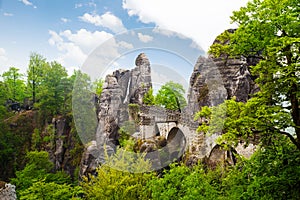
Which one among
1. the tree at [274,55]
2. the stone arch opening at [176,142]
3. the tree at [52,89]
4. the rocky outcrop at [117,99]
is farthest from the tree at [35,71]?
the tree at [274,55]

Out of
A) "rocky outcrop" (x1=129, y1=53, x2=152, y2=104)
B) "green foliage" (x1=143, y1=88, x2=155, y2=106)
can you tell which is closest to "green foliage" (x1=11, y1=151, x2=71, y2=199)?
"rocky outcrop" (x1=129, y1=53, x2=152, y2=104)

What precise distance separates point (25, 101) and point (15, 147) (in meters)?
5.56

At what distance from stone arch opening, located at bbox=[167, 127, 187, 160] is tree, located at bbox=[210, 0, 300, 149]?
1214cm

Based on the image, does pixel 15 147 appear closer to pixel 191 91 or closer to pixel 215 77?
pixel 191 91

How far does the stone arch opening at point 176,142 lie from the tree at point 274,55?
39.8 feet

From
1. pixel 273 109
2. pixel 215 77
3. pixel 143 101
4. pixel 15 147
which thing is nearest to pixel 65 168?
pixel 15 147

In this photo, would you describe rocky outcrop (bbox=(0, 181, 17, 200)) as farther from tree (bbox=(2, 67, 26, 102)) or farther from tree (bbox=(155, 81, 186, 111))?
tree (bbox=(2, 67, 26, 102))

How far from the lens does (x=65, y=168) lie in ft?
70.7

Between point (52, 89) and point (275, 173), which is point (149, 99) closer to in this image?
point (52, 89)

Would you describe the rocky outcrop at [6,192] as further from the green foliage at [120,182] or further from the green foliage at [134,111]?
the green foliage at [134,111]

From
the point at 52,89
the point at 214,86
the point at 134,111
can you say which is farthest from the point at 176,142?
the point at 52,89

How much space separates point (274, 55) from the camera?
19.0ft

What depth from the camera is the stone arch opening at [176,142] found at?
18453 mm

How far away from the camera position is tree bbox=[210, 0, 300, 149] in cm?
566
